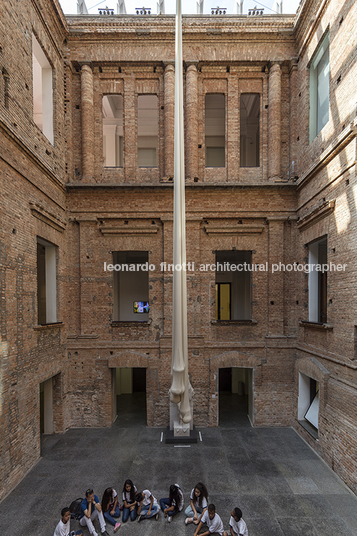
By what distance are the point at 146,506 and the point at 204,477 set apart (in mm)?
1712

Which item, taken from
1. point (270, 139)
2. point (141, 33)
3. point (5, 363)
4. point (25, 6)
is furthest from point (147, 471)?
point (141, 33)

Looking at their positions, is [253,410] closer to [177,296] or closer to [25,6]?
[177,296]

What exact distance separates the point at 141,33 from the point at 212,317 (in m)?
9.87

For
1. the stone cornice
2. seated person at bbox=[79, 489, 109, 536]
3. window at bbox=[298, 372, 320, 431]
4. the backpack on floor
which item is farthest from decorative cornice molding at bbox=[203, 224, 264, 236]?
the backpack on floor

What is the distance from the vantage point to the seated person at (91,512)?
18.6 feet

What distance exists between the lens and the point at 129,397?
12727mm

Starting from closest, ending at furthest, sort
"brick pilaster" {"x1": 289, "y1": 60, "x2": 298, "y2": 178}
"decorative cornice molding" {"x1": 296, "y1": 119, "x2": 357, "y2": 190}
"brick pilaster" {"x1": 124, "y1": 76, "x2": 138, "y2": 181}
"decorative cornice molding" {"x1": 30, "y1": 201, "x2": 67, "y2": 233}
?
"decorative cornice molding" {"x1": 296, "y1": 119, "x2": 357, "y2": 190} → "decorative cornice molding" {"x1": 30, "y1": 201, "x2": 67, "y2": 233} → "brick pilaster" {"x1": 289, "y1": 60, "x2": 298, "y2": 178} → "brick pilaster" {"x1": 124, "y1": 76, "x2": 138, "y2": 181}

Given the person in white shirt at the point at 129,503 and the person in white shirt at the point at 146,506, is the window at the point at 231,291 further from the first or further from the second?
the person in white shirt at the point at 129,503

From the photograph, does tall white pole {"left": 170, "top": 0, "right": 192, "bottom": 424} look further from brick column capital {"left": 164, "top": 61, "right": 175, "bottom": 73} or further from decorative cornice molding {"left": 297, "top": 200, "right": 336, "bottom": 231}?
decorative cornice molding {"left": 297, "top": 200, "right": 336, "bottom": 231}

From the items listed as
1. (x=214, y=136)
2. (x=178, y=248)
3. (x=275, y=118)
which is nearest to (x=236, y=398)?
(x=178, y=248)

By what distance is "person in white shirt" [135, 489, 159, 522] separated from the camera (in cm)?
599

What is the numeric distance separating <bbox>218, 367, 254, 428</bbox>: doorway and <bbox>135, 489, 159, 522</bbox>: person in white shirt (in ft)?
14.3

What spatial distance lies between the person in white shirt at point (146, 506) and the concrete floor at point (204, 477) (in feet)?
0.42

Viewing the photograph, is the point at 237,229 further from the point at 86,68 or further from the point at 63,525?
the point at 63,525
